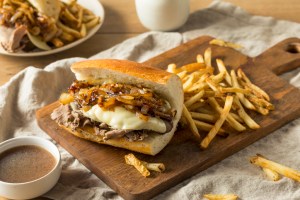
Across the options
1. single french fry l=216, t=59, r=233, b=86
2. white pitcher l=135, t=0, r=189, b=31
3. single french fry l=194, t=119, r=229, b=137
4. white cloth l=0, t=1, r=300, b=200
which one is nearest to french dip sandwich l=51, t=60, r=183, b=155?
single french fry l=194, t=119, r=229, b=137

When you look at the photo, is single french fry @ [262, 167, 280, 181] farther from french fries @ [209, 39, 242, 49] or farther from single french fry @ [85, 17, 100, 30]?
single french fry @ [85, 17, 100, 30]

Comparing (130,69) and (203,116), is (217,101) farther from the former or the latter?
(130,69)

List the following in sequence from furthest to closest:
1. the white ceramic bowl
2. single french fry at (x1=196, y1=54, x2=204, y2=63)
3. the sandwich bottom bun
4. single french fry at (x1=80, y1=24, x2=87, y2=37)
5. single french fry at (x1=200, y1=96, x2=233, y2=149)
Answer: single french fry at (x1=80, y1=24, x2=87, y2=37), single french fry at (x1=196, y1=54, x2=204, y2=63), single french fry at (x1=200, y1=96, x2=233, y2=149), the sandwich bottom bun, the white ceramic bowl

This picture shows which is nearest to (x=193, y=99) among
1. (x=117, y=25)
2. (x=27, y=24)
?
(x=27, y=24)

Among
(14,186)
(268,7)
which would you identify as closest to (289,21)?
(268,7)

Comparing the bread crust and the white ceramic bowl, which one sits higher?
the bread crust

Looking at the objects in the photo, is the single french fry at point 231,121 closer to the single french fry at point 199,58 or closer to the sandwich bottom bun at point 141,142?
the sandwich bottom bun at point 141,142

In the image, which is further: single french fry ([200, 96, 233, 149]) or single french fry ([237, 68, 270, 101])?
single french fry ([237, 68, 270, 101])
